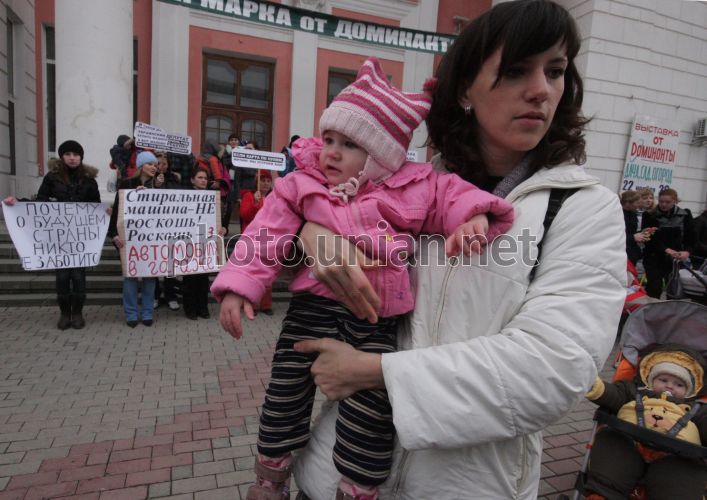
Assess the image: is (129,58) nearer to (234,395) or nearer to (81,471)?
(234,395)

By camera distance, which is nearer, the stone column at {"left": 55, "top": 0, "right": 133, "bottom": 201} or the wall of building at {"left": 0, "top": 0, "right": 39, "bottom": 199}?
the stone column at {"left": 55, "top": 0, "right": 133, "bottom": 201}

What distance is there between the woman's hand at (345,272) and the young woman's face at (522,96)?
1.67 ft

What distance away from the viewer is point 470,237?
114 cm

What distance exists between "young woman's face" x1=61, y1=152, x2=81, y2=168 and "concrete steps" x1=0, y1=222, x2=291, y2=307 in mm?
2030

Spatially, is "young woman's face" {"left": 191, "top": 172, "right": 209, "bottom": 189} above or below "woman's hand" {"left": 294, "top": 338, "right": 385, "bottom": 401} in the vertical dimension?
above

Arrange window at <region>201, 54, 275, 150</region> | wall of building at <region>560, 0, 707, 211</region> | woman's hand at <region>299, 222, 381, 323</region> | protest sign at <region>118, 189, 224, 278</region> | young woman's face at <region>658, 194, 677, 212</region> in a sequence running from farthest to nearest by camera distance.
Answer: window at <region>201, 54, 275, 150</region> < wall of building at <region>560, 0, 707, 211</region> < young woman's face at <region>658, 194, 677, 212</region> < protest sign at <region>118, 189, 224, 278</region> < woman's hand at <region>299, 222, 381, 323</region>

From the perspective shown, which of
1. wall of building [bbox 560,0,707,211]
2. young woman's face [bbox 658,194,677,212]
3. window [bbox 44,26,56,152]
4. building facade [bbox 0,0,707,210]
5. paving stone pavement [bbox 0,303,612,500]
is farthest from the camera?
window [bbox 44,26,56,152]

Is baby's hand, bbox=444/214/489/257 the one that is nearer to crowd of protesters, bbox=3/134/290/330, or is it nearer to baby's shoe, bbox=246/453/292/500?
baby's shoe, bbox=246/453/292/500

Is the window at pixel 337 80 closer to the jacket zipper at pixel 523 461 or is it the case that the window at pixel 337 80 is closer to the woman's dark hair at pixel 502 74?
the woman's dark hair at pixel 502 74

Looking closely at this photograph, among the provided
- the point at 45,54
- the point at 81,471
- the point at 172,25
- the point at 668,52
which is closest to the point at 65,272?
the point at 81,471

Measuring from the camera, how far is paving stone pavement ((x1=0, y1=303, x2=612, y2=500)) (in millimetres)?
2949

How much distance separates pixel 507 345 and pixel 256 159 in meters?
6.97

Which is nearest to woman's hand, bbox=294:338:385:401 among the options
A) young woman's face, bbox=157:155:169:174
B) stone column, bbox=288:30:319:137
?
young woman's face, bbox=157:155:169:174

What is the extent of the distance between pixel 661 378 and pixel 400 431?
247cm
